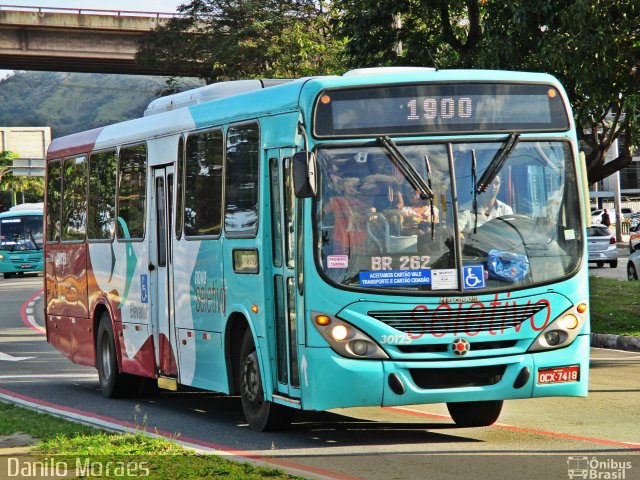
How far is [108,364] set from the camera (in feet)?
50.4

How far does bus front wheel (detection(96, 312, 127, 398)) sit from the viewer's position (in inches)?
595

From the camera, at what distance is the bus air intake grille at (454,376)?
33.0ft

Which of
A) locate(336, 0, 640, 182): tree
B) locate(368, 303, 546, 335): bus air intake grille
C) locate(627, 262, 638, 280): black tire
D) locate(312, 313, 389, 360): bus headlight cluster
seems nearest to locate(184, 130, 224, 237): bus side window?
locate(312, 313, 389, 360): bus headlight cluster

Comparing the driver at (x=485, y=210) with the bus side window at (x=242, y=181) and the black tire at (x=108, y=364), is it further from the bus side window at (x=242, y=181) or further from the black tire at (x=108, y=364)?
the black tire at (x=108, y=364)

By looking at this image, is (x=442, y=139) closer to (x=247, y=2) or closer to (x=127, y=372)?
(x=127, y=372)

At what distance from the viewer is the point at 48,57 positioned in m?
67.9

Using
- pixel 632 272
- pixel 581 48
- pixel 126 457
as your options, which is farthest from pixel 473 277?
pixel 632 272

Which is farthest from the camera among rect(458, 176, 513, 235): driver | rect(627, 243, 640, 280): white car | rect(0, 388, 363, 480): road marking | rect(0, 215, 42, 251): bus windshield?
rect(0, 215, 42, 251): bus windshield

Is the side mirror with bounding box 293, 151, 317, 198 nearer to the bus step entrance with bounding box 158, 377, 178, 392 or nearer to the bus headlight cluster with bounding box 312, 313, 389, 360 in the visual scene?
the bus headlight cluster with bounding box 312, 313, 389, 360

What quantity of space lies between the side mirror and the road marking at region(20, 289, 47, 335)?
46.8 feet

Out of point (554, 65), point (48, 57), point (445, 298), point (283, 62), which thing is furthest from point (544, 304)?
point (48, 57)

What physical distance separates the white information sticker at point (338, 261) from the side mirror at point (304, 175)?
0.52m

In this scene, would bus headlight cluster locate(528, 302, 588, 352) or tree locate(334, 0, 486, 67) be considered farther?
tree locate(334, 0, 486, 67)

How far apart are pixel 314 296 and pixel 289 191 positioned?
3.46 feet
